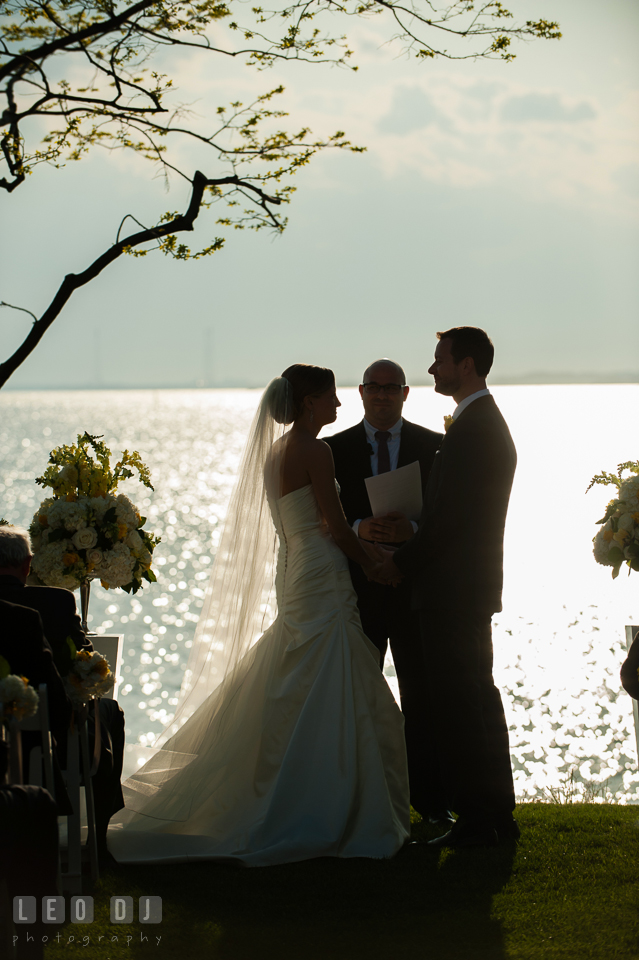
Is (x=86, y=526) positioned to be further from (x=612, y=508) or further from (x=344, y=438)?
(x=612, y=508)

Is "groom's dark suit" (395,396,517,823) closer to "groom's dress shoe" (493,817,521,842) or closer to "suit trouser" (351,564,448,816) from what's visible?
"groom's dress shoe" (493,817,521,842)

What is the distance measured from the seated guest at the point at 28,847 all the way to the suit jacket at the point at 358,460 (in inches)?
104

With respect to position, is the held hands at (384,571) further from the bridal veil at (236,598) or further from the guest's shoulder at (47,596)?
the guest's shoulder at (47,596)

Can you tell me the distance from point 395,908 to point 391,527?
1.87 meters

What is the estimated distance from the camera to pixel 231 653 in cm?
430

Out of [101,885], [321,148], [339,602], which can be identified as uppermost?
[321,148]

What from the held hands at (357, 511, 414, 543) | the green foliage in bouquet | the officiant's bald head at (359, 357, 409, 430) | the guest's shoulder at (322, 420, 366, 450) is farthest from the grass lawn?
the officiant's bald head at (359, 357, 409, 430)

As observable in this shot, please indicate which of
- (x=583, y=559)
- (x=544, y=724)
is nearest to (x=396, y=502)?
(x=544, y=724)

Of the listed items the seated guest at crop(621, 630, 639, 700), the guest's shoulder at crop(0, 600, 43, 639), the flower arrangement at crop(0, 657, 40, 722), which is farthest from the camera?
the seated guest at crop(621, 630, 639, 700)

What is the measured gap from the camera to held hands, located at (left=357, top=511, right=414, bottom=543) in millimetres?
4520

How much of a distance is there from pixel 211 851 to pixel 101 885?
461 mm

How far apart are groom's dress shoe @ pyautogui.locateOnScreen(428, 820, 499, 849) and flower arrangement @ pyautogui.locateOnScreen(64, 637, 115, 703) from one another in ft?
5.65

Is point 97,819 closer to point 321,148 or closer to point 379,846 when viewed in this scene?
point 379,846

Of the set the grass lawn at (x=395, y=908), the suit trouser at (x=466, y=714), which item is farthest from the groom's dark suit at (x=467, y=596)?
the grass lawn at (x=395, y=908)
